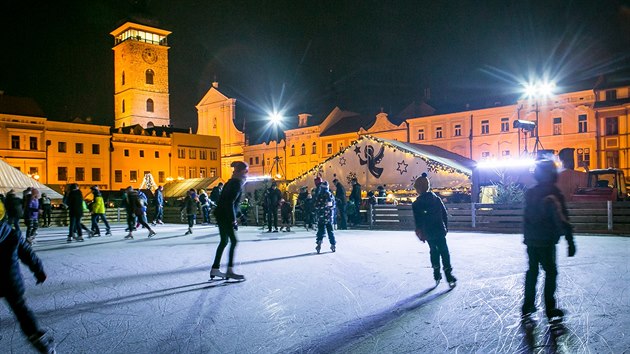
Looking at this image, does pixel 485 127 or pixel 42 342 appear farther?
pixel 485 127

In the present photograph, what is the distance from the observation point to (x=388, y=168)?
74.9 ft

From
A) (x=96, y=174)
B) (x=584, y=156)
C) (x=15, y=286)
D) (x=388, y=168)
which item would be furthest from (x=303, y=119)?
(x=15, y=286)

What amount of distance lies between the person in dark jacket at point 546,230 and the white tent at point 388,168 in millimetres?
15019

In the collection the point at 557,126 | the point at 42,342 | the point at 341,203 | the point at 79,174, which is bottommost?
the point at 42,342

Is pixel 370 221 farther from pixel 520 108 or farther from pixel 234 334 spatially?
pixel 520 108

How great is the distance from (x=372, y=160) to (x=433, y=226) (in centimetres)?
1606

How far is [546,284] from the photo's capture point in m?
5.48

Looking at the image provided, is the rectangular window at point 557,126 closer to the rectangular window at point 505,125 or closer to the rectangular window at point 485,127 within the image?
the rectangular window at point 505,125

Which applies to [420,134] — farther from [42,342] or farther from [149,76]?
[149,76]

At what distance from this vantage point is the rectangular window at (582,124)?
143ft

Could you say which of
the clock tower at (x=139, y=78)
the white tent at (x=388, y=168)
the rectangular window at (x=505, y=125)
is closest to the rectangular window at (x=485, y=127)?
the rectangular window at (x=505, y=125)

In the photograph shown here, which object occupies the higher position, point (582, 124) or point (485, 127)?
point (485, 127)

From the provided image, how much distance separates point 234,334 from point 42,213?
26130mm

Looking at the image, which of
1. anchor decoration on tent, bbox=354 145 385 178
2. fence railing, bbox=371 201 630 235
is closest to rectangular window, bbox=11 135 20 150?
anchor decoration on tent, bbox=354 145 385 178
